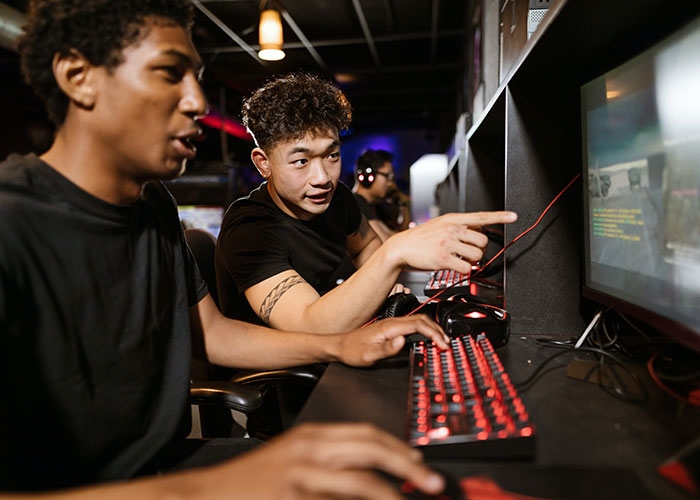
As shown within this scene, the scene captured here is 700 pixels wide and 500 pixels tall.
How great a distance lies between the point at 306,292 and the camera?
1251mm

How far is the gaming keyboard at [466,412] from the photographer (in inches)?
20.5

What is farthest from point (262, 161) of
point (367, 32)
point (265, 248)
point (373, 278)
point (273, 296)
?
point (367, 32)

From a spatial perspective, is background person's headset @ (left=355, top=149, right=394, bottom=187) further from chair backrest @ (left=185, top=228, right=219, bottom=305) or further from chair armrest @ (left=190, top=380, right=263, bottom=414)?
chair armrest @ (left=190, top=380, right=263, bottom=414)

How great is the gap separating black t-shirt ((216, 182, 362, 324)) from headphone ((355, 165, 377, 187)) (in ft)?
5.77

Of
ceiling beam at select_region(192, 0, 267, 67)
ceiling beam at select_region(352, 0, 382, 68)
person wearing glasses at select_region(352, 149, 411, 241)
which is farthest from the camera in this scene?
ceiling beam at select_region(352, 0, 382, 68)

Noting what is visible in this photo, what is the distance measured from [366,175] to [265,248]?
7.25ft

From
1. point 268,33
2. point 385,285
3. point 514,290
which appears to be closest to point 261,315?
point 385,285

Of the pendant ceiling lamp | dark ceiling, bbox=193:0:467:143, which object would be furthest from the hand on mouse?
dark ceiling, bbox=193:0:467:143

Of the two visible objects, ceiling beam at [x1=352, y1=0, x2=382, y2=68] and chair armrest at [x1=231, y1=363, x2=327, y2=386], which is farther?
ceiling beam at [x1=352, y1=0, x2=382, y2=68]

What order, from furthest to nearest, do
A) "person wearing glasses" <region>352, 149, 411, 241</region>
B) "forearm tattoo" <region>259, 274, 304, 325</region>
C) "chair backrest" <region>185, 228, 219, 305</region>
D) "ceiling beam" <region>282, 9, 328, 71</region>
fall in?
"ceiling beam" <region>282, 9, 328, 71</region> → "person wearing glasses" <region>352, 149, 411, 241</region> → "chair backrest" <region>185, 228, 219, 305</region> → "forearm tattoo" <region>259, 274, 304, 325</region>

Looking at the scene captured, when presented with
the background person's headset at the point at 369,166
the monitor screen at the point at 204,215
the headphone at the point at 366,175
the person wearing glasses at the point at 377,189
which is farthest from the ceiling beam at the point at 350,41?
the headphone at the point at 366,175

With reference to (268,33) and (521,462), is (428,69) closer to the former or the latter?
(268,33)

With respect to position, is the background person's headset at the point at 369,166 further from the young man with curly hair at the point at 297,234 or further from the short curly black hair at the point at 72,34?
the short curly black hair at the point at 72,34

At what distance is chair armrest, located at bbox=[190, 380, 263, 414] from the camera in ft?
3.24
